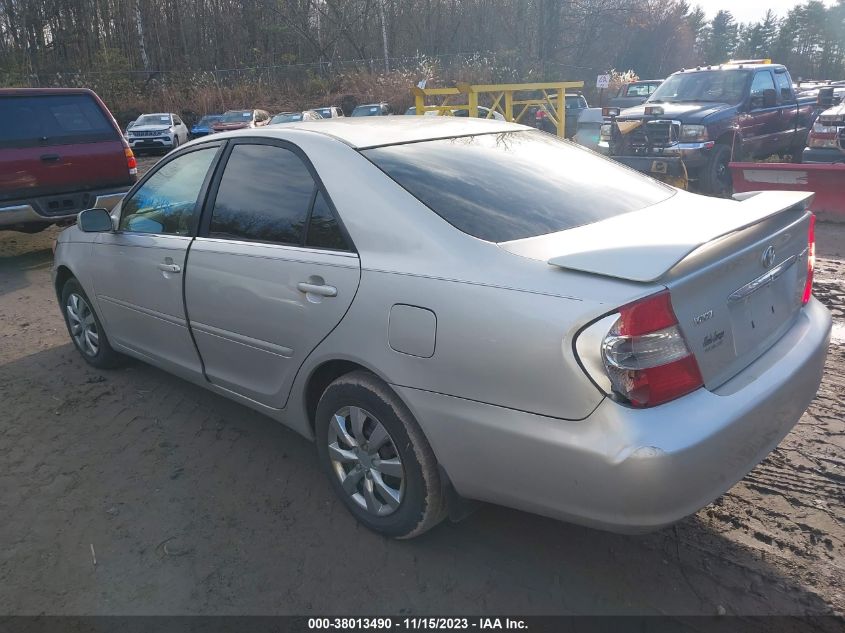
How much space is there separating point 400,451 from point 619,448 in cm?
91

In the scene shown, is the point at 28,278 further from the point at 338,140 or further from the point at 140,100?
the point at 140,100

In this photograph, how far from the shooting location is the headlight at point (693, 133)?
1007 cm

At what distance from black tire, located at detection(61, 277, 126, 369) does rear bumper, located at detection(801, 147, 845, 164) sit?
8.97 meters

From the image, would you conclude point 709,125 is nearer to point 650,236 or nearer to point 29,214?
point 650,236

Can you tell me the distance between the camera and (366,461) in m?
2.88

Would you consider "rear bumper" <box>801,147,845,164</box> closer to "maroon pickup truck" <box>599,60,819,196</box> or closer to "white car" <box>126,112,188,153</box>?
"maroon pickup truck" <box>599,60,819,196</box>

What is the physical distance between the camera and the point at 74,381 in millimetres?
4863

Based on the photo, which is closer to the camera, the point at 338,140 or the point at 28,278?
the point at 338,140

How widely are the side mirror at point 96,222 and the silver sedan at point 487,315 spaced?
1.94 ft

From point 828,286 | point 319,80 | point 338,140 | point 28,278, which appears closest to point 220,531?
point 338,140

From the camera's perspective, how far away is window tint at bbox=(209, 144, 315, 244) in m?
3.14

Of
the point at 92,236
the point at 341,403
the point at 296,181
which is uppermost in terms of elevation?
the point at 296,181

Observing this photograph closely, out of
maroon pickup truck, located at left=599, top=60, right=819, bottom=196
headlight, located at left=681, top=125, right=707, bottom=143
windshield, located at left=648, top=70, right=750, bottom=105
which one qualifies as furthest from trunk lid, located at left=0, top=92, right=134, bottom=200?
windshield, located at left=648, top=70, right=750, bottom=105

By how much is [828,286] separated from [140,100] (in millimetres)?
39124
